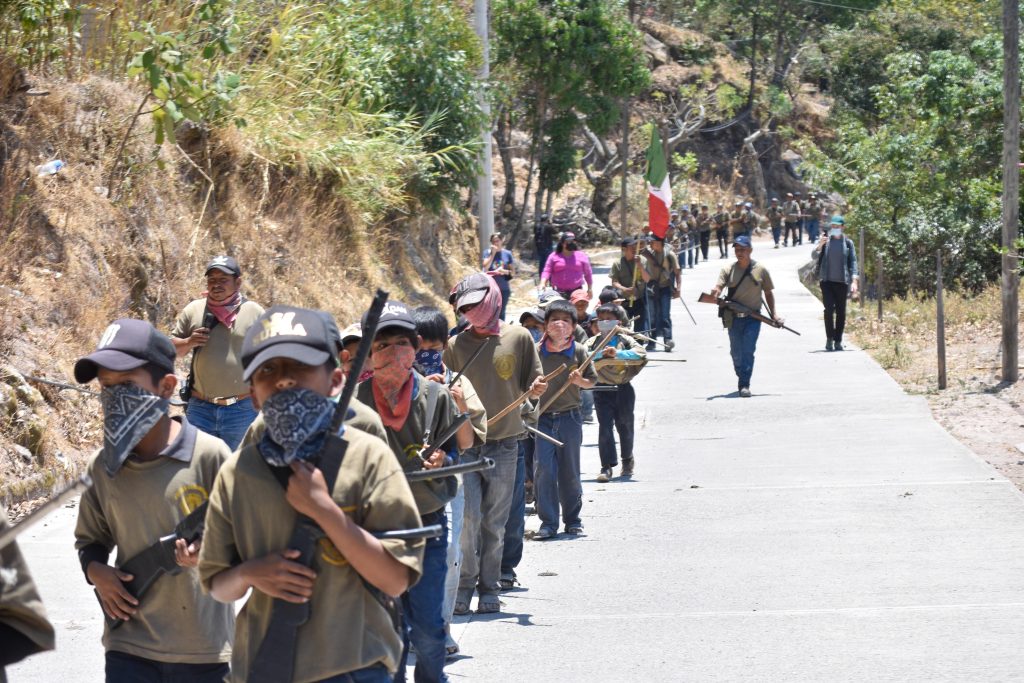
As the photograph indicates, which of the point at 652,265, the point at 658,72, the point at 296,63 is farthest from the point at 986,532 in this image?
the point at 658,72

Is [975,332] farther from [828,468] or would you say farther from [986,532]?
[986,532]

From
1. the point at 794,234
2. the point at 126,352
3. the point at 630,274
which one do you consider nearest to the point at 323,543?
the point at 126,352

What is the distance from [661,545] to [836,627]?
7.38ft

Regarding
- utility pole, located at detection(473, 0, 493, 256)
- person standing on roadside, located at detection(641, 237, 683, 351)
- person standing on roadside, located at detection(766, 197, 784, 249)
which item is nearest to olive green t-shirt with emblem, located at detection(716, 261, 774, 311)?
person standing on roadside, located at detection(641, 237, 683, 351)

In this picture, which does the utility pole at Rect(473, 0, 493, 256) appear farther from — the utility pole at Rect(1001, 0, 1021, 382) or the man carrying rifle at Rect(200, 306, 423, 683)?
the man carrying rifle at Rect(200, 306, 423, 683)

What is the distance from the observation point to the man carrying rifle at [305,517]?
10.6ft

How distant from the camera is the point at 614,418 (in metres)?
11.6

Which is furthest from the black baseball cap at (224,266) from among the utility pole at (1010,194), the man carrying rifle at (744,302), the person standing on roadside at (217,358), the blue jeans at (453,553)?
the utility pole at (1010,194)

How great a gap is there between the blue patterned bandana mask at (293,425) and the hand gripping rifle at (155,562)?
2.02ft

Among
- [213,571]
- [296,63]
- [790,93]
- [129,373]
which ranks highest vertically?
[790,93]

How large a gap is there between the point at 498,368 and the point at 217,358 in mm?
1960

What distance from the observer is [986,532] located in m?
9.28

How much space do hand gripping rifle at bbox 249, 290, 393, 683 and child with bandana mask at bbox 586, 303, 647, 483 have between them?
7071 millimetres

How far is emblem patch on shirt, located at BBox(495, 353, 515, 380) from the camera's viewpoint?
7527 millimetres
